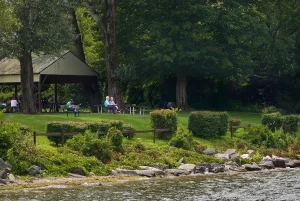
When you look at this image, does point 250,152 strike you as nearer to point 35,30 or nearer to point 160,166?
point 160,166

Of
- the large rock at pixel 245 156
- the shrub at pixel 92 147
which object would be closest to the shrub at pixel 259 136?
the large rock at pixel 245 156

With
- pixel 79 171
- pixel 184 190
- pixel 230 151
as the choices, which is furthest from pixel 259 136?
pixel 79 171

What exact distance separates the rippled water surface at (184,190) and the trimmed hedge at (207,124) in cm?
879

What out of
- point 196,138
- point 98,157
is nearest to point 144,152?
point 98,157

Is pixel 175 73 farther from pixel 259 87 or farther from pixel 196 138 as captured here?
pixel 196 138

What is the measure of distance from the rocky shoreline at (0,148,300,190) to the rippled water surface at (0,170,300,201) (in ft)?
2.74

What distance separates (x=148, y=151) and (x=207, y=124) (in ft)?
23.0

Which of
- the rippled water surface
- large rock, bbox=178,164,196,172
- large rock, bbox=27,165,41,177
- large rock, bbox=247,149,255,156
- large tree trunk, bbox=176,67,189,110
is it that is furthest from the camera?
large tree trunk, bbox=176,67,189,110

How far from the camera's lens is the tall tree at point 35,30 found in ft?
134

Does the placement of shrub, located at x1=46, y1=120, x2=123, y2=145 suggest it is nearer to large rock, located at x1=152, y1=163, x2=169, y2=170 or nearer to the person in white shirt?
large rock, located at x1=152, y1=163, x2=169, y2=170

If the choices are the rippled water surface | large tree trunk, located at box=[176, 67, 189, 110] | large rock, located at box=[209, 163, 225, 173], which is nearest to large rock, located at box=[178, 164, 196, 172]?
large rock, located at box=[209, 163, 225, 173]

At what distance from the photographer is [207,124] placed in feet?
122

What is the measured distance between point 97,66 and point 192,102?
9.33 metres

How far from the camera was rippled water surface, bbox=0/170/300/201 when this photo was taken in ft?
73.2
